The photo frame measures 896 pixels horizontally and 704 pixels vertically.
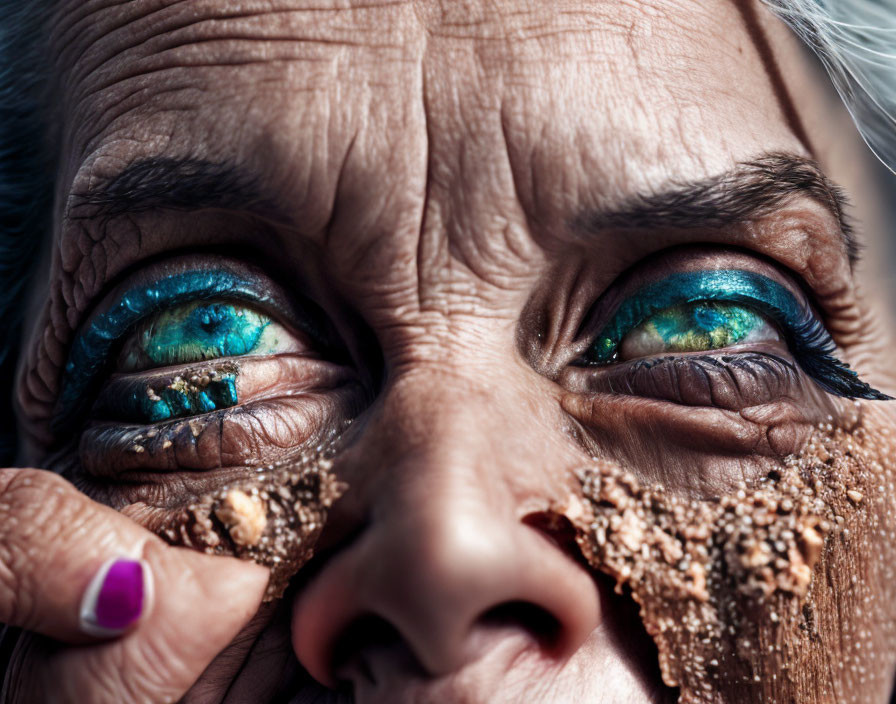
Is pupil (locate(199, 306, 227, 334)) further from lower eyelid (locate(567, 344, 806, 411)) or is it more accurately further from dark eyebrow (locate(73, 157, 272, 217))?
lower eyelid (locate(567, 344, 806, 411))

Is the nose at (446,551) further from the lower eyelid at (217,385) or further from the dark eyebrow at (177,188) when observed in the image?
the dark eyebrow at (177,188)

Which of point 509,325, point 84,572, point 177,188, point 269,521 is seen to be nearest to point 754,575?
point 509,325

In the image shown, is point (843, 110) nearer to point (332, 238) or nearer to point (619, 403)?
point (619, 403)

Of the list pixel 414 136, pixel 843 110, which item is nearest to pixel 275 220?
pixel 414 136

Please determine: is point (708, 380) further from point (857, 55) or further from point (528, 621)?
point (857, 55)

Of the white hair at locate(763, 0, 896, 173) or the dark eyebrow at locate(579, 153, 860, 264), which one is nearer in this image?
the dark eyebrow at locate(579, 153, 860, 264)

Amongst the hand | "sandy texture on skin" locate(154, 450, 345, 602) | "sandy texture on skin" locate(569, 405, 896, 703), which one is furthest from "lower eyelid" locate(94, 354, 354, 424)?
"sandy texture on skin" locate(569, 405, 896, 703)
